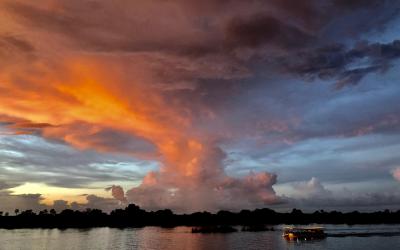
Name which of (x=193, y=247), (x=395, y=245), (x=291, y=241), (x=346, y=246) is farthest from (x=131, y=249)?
(x=395, y=245)

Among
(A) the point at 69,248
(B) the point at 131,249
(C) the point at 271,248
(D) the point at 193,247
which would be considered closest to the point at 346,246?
(C) the point at 271,248

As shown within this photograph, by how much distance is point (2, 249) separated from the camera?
130375mm

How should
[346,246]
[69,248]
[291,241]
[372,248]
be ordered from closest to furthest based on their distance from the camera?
[372,248] → [346,246] → [69,248] → [291,241]

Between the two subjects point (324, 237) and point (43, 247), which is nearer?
point (43, 247)

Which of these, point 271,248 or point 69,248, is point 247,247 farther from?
point 69,248

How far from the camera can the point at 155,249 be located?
13262 cm

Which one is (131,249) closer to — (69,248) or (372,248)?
(69,248)

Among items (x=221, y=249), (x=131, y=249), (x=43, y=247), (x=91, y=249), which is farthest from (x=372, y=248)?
(x=43, y=247)

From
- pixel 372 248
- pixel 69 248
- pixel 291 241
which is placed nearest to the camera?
pixel 372 248

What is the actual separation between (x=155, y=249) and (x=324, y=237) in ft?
227

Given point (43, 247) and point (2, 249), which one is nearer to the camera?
point (2, 249)

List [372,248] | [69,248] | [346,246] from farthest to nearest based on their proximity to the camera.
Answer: [69,248] → [346,246] → [372,248]

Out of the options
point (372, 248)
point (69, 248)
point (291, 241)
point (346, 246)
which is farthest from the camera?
point (291, 241)

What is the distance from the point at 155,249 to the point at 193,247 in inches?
493
